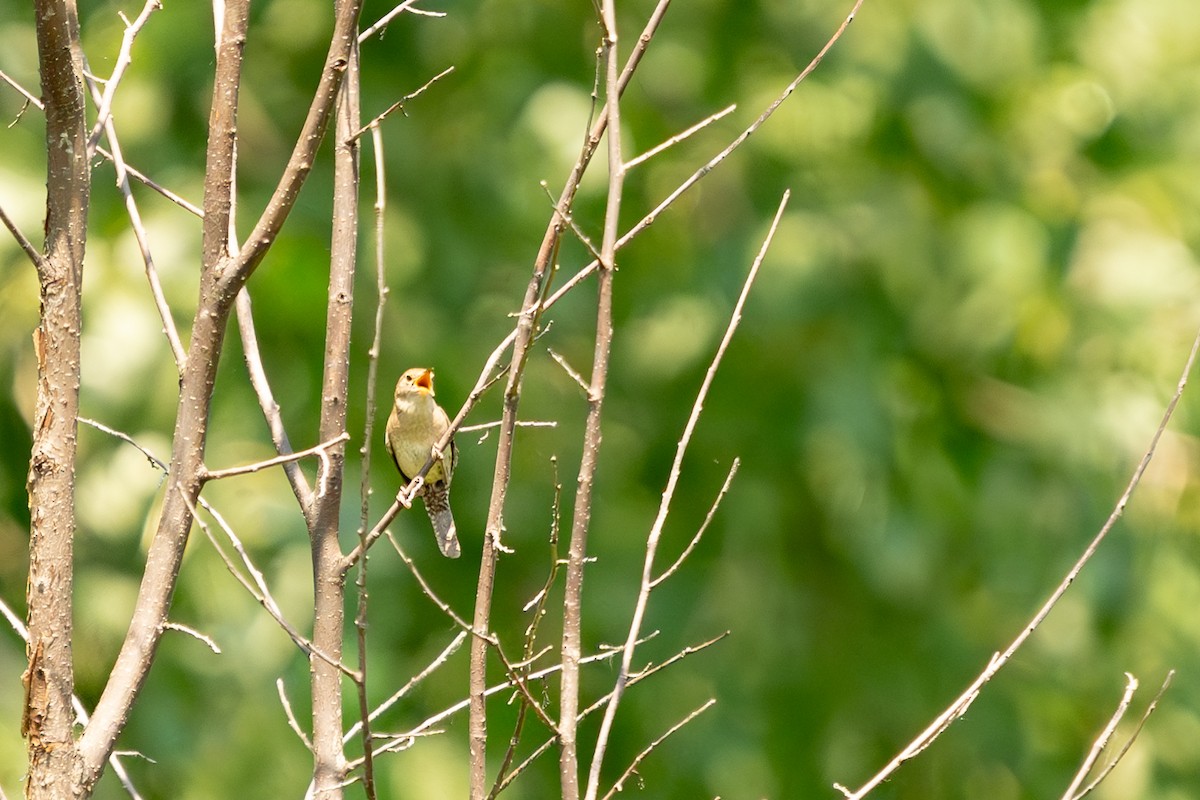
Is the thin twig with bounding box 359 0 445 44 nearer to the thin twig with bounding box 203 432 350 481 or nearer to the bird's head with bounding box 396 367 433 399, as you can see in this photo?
the thin twig with bounding box 203 432 350 481

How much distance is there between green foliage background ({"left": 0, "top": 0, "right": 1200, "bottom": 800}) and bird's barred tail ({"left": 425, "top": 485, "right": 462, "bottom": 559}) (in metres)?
0.42

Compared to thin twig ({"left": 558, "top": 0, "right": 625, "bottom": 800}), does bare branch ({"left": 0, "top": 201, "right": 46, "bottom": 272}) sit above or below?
above

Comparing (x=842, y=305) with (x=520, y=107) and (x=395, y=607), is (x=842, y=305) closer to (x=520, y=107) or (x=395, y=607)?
(x=520, y=107)

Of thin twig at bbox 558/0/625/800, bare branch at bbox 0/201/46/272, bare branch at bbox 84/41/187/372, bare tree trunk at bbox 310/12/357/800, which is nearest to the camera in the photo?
thin twig at bbox 558/0/625/800

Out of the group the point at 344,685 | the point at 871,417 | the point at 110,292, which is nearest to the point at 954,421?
Result: the point at 871,417

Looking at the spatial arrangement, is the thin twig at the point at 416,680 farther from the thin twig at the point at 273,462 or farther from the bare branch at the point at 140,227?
the bare branch at the point at 140,227

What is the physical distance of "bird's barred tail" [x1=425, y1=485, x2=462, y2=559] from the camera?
4901 millimetres

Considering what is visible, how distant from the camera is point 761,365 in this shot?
6.25 metres

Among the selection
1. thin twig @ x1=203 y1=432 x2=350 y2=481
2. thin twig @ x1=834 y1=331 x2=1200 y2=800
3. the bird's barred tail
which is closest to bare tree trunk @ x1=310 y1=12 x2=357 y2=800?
thin twig @ x1=203 y1=432 x2=350 y2=481

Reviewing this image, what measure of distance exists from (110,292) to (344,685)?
1.70 meters

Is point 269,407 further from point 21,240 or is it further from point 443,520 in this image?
point 443,520

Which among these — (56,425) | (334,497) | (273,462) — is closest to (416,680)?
(334,497)

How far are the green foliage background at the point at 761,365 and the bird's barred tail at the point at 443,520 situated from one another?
1.39 feet

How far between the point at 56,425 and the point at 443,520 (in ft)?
9.75
